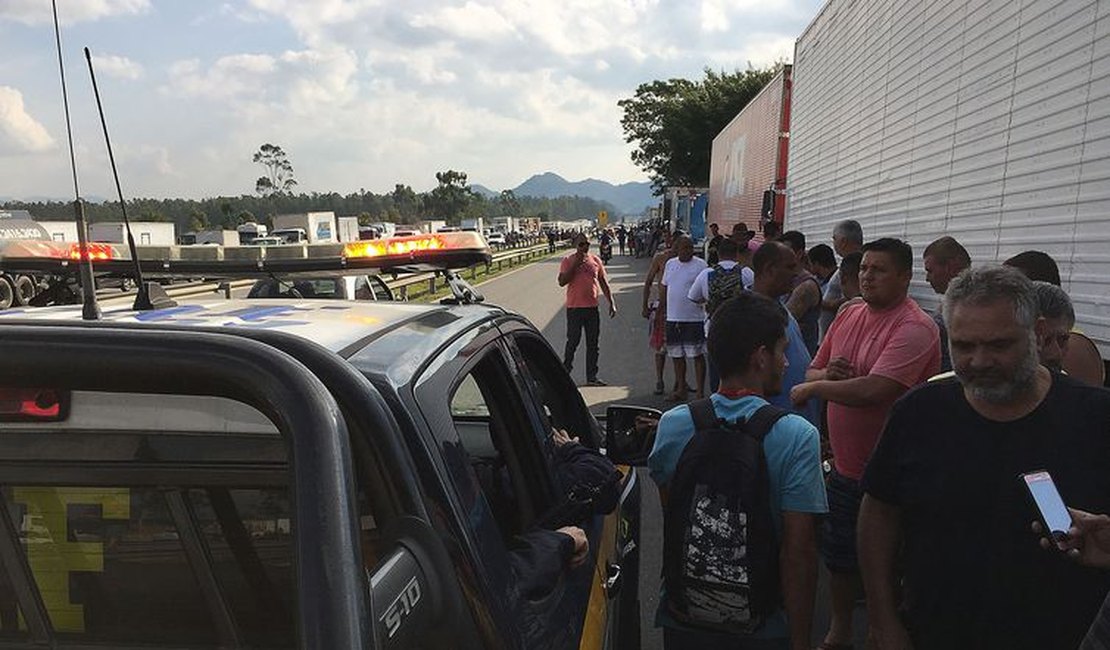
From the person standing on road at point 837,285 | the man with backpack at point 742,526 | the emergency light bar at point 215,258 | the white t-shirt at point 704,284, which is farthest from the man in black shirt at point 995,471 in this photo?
the white t-shirt at point 704,284

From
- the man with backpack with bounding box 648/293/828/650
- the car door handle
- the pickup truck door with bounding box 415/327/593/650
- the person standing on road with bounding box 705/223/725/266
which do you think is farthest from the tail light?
the person standing on road with bounding box 705/223/725/266

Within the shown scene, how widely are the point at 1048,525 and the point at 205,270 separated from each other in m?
2.73

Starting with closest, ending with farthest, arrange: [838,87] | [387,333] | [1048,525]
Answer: [387,333]
[1048,525]
[838,87]

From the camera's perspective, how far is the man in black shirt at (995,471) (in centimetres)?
221

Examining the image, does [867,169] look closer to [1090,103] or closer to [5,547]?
[1090,103]

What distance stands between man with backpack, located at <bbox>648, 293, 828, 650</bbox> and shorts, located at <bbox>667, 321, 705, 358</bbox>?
5539mm

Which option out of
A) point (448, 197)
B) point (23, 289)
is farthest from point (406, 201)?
point (23, 289)

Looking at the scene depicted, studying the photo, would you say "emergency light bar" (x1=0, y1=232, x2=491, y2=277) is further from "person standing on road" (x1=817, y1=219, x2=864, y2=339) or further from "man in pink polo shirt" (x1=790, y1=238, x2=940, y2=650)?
"person standing on road" (x1=817, y1=219, x2=864, y2=339)

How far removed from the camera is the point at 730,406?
8.54 ft

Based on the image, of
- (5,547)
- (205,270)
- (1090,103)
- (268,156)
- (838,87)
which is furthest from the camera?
(268,156)

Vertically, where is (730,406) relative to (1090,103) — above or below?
below

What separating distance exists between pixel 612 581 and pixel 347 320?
112cm

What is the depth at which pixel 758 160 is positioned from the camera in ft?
49.5

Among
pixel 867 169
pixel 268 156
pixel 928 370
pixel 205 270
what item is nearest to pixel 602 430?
pixel 928 370
